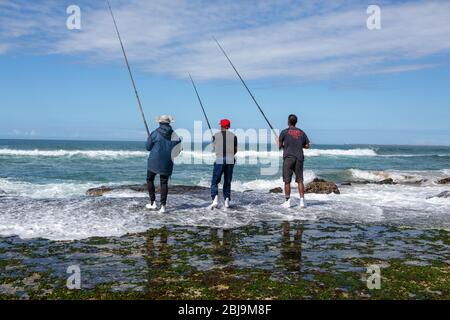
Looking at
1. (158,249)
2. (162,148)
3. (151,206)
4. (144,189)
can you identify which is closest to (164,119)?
(162,148)

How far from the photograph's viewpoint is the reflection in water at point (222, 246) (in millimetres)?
6270

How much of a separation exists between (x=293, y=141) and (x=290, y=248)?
4.29m

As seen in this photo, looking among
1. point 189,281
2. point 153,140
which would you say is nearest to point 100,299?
point 189,281

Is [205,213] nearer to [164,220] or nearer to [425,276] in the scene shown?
[164,220]

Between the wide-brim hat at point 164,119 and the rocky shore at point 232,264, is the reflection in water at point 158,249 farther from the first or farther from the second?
the wide-brim hat at point 164,119

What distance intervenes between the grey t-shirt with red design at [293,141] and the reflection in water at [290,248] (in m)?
2.37

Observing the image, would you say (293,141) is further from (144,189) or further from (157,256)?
(144,189)

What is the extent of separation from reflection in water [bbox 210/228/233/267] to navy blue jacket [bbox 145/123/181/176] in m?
2.22

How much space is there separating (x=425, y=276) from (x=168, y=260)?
353cm

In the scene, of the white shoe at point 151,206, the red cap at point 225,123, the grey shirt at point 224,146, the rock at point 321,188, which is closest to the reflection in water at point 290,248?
the grey shirt at point 224,146

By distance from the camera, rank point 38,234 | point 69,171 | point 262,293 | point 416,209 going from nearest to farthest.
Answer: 1. point 262,293
2. point 38,234
3. point 416,209
4. point 69,171

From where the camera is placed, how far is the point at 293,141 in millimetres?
10859

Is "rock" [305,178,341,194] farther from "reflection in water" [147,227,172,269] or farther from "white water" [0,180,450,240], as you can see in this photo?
"reflection in water" [147,227,172,269]
